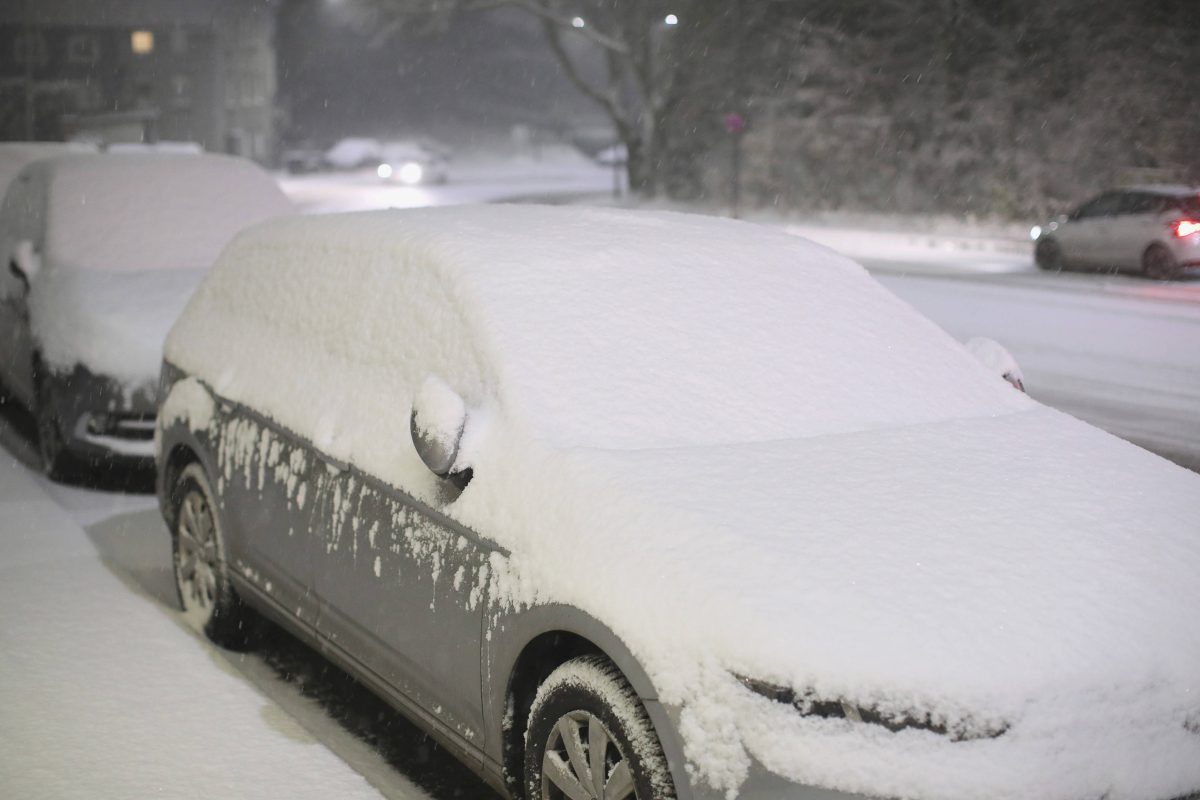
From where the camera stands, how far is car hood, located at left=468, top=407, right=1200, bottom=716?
274 centimetres

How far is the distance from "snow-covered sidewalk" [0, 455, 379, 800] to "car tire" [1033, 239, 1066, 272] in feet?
63.5

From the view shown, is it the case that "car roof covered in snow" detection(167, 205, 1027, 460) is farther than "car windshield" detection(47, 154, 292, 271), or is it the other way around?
"car windshield" detection(47, 154, 292, 271)

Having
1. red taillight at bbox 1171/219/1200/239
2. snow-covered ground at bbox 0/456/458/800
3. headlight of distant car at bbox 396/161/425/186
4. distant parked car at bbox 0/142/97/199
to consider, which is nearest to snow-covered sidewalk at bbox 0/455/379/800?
snow-covered ground at bbox 0/456/458/800

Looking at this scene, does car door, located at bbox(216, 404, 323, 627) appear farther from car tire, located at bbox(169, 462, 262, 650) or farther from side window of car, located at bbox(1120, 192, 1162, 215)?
side window of car, located at bbox(1120, 192, 1162, 215)

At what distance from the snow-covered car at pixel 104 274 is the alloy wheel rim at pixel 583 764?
15.3 feet

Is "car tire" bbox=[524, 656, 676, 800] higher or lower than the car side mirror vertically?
lower

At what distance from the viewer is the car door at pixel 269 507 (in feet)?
14.1

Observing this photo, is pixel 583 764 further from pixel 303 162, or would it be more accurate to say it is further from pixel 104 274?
pixel 303 162

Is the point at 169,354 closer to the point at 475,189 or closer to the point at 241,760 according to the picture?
the point at 241,760

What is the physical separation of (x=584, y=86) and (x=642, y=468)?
37813 mm

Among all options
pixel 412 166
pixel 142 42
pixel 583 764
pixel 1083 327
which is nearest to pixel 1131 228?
pixel 1083 327

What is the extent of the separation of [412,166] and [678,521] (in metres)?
45.6

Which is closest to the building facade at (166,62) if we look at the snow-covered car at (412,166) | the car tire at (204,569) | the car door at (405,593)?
the snow-covered car at (412,166)

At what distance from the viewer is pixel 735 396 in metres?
3.85
